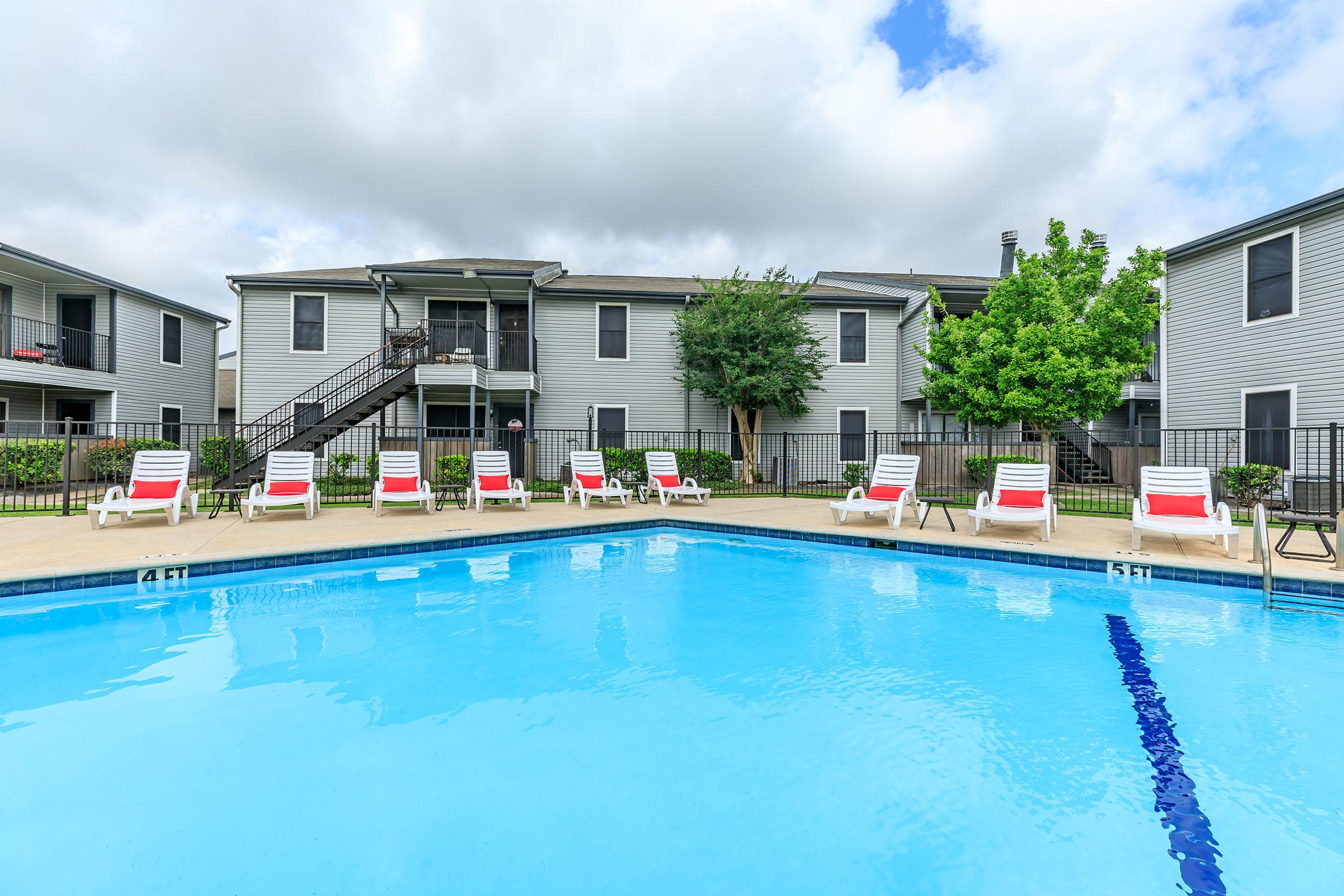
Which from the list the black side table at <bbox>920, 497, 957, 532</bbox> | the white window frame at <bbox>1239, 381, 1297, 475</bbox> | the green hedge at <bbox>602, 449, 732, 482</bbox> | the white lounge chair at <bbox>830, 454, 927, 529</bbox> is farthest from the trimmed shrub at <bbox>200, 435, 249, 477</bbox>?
the white window frame at <bbox>1239, 381, 1297, 475</bbox>

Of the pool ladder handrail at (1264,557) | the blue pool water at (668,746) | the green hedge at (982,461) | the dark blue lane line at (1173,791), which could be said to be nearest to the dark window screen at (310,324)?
the blue pool water at (668,746)

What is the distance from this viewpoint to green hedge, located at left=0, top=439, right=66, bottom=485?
1200 centimetres

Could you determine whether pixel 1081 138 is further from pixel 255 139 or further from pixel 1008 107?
pixel 255 139

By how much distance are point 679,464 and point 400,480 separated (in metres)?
7.50

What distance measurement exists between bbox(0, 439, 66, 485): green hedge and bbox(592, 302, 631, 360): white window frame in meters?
12.0

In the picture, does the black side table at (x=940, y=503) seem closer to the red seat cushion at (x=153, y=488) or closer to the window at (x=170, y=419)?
the red seat cushion at (x=153, y=488)

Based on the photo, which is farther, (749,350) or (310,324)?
(310,324)

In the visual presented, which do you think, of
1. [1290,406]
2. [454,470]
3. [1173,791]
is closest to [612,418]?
[454,470]

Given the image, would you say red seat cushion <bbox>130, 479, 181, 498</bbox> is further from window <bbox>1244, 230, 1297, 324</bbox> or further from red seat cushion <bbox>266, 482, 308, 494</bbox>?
window <bbox>1244, 230, 1297, 324</bbox>

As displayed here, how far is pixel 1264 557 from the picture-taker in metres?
5.34

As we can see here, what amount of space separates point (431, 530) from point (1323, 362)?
16.1 metres

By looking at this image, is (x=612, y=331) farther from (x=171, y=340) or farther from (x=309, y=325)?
(x=171, y=340)

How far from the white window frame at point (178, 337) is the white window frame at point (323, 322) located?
17.2ft

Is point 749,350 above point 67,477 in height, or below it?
above
